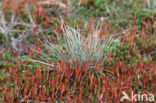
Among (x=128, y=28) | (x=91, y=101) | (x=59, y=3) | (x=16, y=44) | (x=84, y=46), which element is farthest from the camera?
(x=59, y=3)

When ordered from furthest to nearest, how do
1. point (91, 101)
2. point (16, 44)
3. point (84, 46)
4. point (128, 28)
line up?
point (128, 28) < point (16, 44) < point (84, 46) < point (91, 101)

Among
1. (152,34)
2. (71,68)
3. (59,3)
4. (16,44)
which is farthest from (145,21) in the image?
(16,44)

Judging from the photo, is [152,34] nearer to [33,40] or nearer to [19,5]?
[33,40]

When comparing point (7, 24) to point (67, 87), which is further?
point (7, 24)

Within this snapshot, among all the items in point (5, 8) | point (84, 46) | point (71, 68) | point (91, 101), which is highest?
point (5, 8)

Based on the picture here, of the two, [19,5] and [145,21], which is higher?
[19,5]

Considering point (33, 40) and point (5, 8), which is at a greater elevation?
point (5, 8)

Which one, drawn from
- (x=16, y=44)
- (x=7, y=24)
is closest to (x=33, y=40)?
(x=16, y=44)

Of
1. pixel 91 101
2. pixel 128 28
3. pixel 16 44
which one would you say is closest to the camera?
pixel 91 101

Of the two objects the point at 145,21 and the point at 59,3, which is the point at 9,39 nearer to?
the point at 59,3
